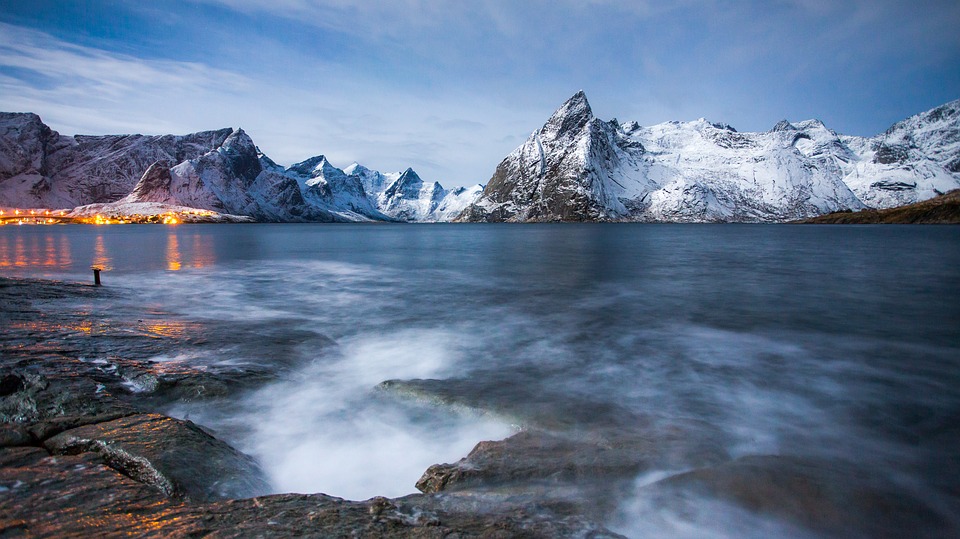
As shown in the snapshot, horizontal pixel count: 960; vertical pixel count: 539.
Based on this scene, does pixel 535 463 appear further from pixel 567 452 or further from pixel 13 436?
pixel 13 436

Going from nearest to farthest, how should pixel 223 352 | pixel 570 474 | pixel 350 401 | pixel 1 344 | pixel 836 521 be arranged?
pixel 836 521
pixel 570 474
pixel 350 401
pixel 1 344
pixel 223 352

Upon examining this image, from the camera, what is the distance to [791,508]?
15.3 ft

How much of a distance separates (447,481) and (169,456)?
2.84 metres

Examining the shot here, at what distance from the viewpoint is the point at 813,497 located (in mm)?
4848

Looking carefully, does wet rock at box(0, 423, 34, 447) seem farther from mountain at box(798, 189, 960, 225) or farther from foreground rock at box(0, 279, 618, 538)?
mountain at box(798, 189, 960, 225)

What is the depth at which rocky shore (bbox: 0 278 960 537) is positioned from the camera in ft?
11.3

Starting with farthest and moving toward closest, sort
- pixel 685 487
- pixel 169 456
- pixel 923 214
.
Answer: pixel 923 214 < pixel 685 487 < pixel 169 456

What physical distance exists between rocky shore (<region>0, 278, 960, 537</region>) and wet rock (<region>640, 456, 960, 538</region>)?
18 millimetres

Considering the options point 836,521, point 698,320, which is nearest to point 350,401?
point 836,521

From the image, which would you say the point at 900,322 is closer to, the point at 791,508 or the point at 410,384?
the point at 791,508

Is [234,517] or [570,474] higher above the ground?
[234,517]

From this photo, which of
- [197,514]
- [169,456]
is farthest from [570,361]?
[197,514]

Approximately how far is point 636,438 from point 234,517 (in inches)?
189

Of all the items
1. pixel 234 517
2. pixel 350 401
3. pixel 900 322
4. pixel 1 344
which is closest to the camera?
pixel 234 517
